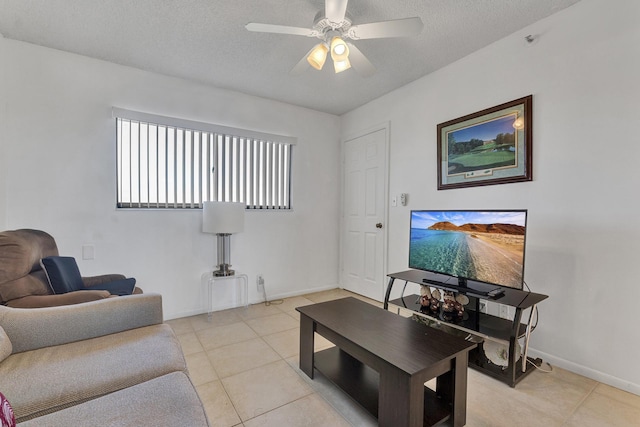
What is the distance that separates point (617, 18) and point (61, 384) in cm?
351

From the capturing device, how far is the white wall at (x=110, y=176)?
2.42 metres

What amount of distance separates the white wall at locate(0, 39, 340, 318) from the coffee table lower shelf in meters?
1.75

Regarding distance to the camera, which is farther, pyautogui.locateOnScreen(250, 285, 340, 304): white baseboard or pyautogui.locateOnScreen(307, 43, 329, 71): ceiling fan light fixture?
pyautogui.locateOnScreen(250, 285, 340, 304): white baseboard

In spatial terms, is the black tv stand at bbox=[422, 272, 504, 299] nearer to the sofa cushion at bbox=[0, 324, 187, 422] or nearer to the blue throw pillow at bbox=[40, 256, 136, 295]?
the sofa cushion at bbox=[0, 324, 187, 422]

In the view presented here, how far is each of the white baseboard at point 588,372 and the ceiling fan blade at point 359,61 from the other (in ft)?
8.15

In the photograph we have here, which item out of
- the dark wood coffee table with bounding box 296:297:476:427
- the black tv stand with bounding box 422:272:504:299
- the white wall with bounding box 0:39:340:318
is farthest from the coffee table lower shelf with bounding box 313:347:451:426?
the white wall with bounding box 0:39:340:318

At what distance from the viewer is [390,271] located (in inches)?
134

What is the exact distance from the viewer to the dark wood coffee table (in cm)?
131

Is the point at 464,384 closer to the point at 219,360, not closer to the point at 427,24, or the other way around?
the point at 219,360

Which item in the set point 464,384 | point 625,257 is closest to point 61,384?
point 464,384

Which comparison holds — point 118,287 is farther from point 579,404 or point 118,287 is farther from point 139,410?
point 579,404

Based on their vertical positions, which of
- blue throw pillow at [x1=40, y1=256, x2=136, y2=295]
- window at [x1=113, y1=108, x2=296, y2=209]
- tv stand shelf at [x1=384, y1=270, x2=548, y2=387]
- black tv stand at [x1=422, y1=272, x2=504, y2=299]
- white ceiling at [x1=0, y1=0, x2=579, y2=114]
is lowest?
tv stand shelf at [x1=384, y1=270, x2=548, y2=387]

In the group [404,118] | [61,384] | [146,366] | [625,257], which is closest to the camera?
[61,384]

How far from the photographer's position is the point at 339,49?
6.16ft
